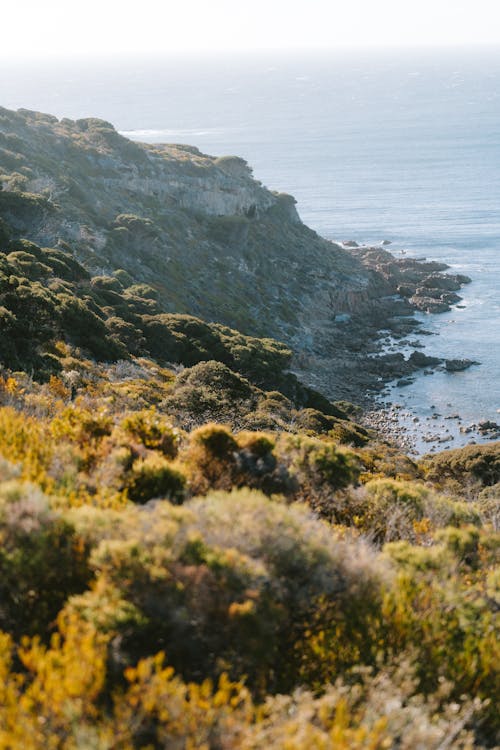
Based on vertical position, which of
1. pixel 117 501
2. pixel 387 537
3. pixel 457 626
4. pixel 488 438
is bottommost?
pixel 488 438

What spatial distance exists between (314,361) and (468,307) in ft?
75.3

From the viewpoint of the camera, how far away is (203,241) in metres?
64.5

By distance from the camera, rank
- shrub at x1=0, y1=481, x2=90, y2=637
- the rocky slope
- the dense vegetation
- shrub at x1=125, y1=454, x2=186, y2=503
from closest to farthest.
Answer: the dense vegetation → shrub at x1=0, y1=481, x2=90, y2=637 → shrub at x1=125, y1=454, x2=186, y2=503 → the rocky slope

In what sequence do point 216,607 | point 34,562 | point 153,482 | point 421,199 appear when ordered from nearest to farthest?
point 216,607 < point 34,562 < point 153,482 < point 421,199

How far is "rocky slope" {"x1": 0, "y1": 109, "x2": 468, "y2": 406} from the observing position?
50781 millimetres

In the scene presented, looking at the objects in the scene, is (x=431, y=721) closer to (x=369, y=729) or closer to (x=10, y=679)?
(x=369, y=729)

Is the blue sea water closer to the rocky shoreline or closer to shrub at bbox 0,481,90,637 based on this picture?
the rocky shoreline

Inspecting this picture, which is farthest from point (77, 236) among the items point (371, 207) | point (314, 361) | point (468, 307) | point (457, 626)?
point (371, 207)

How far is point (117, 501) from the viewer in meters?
8.11

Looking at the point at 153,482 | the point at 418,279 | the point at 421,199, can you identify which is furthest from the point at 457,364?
the point at 421,199

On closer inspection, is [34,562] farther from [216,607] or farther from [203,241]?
[203,241]

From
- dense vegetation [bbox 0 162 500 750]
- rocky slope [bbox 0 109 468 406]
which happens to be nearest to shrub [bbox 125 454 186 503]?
dense vegetation [bbox 0 162 500 750]

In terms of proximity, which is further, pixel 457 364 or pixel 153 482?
pixel 457 364

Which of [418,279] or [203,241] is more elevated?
[203,241]
